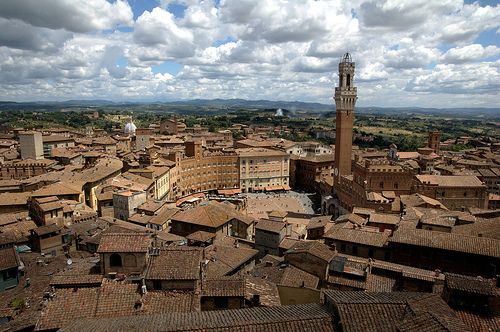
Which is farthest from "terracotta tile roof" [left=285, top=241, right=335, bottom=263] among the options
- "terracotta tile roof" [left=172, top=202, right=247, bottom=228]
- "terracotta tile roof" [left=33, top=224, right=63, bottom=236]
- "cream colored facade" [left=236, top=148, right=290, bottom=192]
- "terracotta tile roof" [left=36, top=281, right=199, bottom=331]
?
"cream colored facade" [left=236, top=148, right=290, bottom=192]

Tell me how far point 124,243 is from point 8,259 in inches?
495

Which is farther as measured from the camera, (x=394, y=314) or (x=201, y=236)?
(x=201, y=236)

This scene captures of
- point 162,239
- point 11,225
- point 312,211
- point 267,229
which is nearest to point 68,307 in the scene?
point 162,239

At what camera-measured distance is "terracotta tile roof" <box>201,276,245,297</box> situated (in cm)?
1845

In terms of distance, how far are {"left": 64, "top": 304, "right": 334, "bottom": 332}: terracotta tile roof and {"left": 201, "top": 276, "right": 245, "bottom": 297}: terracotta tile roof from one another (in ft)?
11.4

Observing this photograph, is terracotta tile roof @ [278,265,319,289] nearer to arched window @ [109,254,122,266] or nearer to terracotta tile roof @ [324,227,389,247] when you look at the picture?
terracotta tile roof @ [324,227,389,247]

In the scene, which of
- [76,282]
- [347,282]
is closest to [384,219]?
[347,282]

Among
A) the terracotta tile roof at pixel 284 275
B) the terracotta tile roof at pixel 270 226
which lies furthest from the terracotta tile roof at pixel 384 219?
the terracotta tile roof at pixel 284 275

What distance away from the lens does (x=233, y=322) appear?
1313cm

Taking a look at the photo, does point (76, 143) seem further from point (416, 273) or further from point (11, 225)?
point (416, 273)

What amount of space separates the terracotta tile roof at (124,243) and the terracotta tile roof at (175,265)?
0.99 m

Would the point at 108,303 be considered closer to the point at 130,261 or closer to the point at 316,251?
the point at 130,261

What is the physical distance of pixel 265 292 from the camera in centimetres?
2138

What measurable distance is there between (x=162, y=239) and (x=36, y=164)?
4824 centimetres
